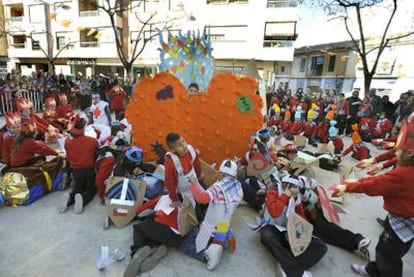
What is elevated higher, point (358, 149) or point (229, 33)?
point (229, 33)

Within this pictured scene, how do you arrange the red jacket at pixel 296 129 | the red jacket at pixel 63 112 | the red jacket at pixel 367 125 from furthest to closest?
the red jacket at pixel 367 125, the red jacket at pixel 296 129, the red jacket at pixel 63 112

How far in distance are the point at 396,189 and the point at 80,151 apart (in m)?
3.79

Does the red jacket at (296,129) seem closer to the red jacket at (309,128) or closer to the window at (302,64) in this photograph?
the red jacket at (309,128)

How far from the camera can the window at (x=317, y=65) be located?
807 inches

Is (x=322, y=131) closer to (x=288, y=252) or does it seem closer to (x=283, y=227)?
(x=283, y=227)

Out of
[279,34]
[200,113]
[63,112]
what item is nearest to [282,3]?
[279,34]

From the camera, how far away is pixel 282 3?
18719 mm

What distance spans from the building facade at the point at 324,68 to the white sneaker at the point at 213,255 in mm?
18111

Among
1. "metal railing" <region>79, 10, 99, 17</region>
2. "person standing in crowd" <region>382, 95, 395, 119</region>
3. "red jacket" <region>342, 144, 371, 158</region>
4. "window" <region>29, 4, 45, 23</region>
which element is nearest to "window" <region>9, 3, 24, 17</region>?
"window" <region>29, 4, 45, 23</region>

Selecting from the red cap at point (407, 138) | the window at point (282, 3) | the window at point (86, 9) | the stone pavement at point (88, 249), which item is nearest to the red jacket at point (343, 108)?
the stone pavement at point (88, 249)

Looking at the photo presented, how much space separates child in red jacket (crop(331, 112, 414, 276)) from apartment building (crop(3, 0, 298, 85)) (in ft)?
51.3

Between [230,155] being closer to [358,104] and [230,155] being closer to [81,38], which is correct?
[358,104]

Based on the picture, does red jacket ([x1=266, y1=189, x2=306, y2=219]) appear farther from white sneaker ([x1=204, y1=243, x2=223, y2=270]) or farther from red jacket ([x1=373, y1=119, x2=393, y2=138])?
red jacket ([x1=373, y1=119, x2=393, y2=138])

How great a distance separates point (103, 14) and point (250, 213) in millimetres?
A: 23142
